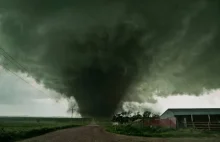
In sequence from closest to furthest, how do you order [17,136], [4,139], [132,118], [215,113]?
1. [4,139]
2. [17,136]
3. [215,113]
4. [132,118]

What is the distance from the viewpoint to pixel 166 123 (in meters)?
62.1

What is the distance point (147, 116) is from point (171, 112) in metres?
26.1

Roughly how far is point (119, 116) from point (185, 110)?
270ft

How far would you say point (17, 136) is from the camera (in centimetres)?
3275

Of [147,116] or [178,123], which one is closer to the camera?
[178,123]

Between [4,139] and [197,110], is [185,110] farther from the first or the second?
[4,139]

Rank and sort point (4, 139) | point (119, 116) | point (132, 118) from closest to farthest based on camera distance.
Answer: point (4, 139) < point (132, 118) < point (119, 116)

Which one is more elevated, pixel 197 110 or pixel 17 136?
pixel 197 110

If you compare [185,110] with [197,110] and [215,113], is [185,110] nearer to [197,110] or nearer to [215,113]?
[197,110]

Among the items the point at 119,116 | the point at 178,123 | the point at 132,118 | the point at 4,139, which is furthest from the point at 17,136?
the point at 119,116

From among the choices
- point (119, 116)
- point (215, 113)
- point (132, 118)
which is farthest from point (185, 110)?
point (119, 116)

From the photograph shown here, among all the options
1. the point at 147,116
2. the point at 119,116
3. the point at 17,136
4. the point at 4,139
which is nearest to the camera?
the point at 4,139

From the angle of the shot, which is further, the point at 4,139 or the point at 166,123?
the point at 166,123

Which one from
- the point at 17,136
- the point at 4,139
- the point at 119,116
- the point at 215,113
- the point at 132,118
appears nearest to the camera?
the point at 4,139
